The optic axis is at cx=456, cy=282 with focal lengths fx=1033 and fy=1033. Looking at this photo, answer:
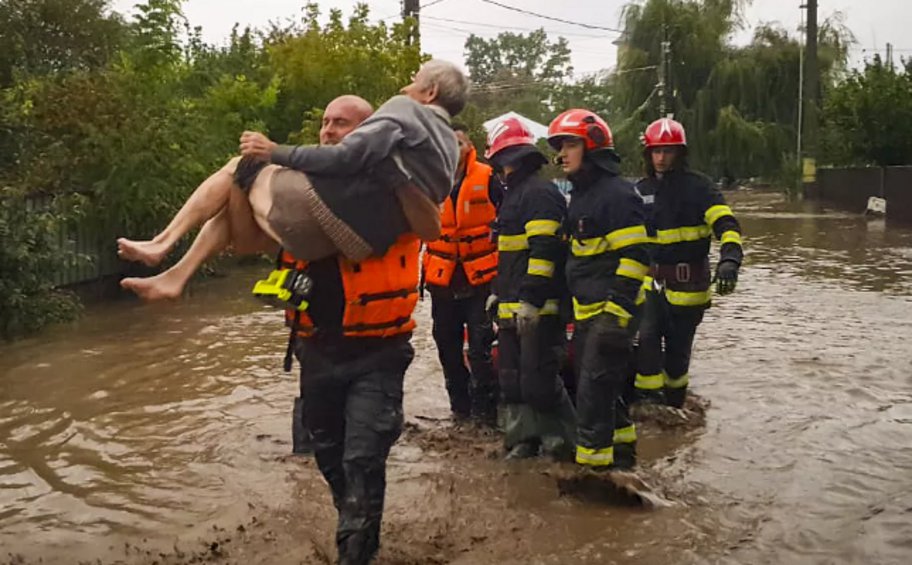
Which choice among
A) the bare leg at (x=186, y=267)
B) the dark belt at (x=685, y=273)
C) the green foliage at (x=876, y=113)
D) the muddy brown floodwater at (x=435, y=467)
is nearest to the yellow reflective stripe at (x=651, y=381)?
the muddy brown floodwater at (x=435, y=467)

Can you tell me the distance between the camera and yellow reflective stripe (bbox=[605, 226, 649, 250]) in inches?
A: 214

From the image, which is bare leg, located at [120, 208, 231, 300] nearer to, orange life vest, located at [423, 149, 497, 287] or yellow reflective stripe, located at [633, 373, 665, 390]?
orange life vest, located at [423, 149, 497, 287]

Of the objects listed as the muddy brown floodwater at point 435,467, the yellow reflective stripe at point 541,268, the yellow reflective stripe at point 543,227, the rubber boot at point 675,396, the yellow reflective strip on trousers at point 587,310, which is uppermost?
the yellow reflective stripe at point 543,227

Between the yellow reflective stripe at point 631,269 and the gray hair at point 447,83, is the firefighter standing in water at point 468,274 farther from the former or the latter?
the gray hair at point 447,83

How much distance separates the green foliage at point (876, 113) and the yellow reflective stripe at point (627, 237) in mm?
24085

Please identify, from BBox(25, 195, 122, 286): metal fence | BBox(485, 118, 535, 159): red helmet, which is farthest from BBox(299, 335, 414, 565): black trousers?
BBox(25, 195, 122, 286): metal fence

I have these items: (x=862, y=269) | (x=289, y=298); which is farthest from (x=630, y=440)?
(x=862, y=269)

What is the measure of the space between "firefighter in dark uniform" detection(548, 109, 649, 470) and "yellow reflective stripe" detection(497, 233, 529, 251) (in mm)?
387

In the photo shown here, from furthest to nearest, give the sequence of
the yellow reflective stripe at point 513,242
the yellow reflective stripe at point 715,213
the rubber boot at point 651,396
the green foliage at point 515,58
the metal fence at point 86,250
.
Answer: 1. the green foliage at point 515,58
2. the metal fence at point 86,250
3. the rubber boot at point 651,396
4. the yellow reflective stripe at point 715,213
5. the yellow reflective stripe at point 513,242

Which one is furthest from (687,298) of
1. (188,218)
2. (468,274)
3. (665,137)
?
(188,218)

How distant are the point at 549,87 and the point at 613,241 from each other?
8602cm

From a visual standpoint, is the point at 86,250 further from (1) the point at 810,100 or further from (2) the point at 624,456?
(1) the point at 810,100

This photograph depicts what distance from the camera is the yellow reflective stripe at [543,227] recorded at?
577cm

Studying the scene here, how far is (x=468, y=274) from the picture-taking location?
670cm
